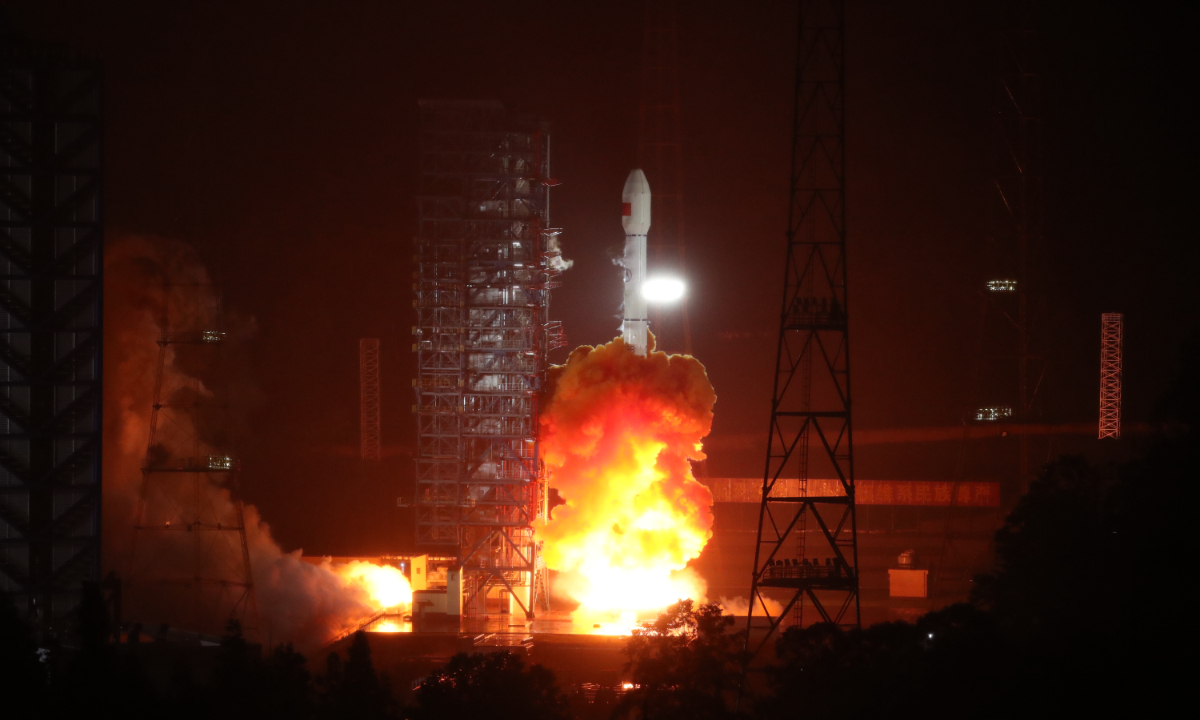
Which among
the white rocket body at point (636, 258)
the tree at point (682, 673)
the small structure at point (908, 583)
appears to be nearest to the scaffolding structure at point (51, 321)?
the tree at point (682, 673)

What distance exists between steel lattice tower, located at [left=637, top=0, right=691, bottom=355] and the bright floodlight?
578 mm

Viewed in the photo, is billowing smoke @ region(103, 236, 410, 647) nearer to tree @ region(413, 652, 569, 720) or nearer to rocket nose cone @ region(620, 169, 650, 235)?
rocket nose cone @ region(620, 169, 650, 235)

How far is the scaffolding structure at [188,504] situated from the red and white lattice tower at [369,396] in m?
13.9

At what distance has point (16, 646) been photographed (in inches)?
920

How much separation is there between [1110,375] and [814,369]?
1470 cm

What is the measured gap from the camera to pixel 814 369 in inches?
2768

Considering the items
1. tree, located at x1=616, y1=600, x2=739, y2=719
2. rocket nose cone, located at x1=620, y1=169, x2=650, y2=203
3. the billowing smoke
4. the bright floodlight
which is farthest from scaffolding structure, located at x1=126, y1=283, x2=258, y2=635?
the bright floodlight

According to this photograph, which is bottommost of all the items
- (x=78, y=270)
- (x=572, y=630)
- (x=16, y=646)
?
(x=572, y=630)

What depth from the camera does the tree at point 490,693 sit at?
28312 millimetres

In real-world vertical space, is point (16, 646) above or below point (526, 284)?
below

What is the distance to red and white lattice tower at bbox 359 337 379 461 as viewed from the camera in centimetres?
6450

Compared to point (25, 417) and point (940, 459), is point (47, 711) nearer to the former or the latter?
point (25, 417)

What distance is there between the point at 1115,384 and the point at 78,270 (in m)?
43.3

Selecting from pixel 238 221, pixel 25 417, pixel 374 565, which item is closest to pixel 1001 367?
pixel 374 565
